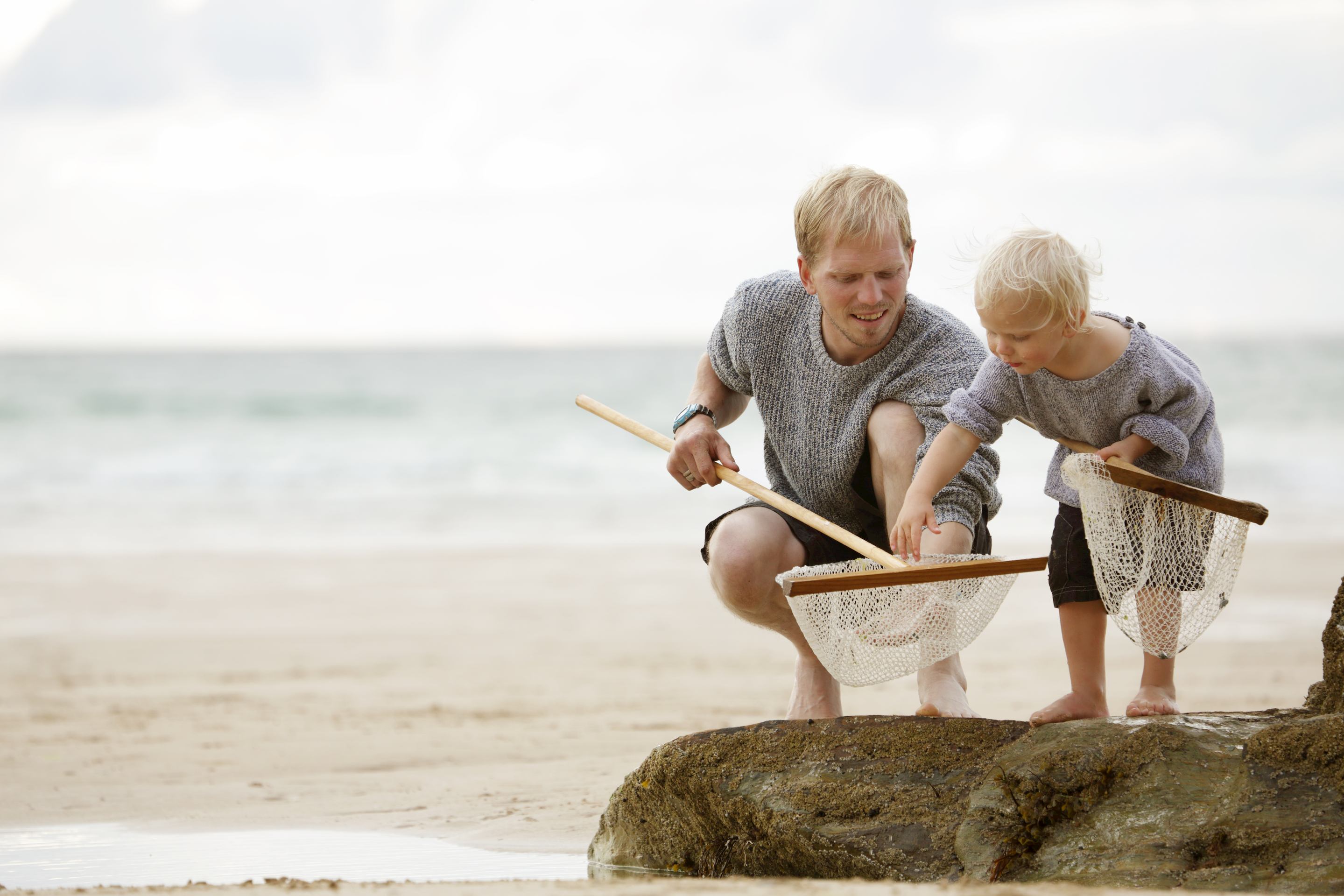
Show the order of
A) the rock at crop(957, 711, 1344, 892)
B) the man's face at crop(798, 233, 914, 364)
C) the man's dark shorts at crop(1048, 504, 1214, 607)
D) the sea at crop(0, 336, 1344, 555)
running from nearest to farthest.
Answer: the rock at crop(957, 711, 1344, 892) → the man's dark shorts at crop(1048, 504, 1214, 607) → the man's face at crop(798, 233, 914, 364) → the sea at crop(0, 336, 1344, 555)

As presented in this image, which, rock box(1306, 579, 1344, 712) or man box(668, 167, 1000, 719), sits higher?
man box(668, 167, 1000, 719)

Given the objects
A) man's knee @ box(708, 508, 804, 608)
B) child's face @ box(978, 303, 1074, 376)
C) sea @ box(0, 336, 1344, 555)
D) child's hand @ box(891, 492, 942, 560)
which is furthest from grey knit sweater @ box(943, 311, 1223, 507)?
sea @ box(0, 336, 1344, 555)

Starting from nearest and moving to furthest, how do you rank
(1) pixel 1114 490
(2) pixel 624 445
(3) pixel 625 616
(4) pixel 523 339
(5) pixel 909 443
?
(1) pixel 1114 490
(5) pixel 909 443
(3) pixel 625 616
(2) pixel 624 445
(4) pixel 523 339

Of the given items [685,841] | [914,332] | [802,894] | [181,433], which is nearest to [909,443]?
[914,332]

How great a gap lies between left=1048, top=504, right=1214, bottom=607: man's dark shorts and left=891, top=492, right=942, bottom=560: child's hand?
359 millimetres

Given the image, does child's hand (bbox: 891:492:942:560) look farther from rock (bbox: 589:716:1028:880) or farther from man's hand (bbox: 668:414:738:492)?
man's hand (bbox: 668:414:738:492)

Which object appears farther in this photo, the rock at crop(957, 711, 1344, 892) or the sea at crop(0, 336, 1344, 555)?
the sea at crop(0, 336, 1344, 555)

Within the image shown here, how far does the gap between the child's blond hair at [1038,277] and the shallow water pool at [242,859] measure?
161 cm

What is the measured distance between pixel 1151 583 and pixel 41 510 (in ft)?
39.8

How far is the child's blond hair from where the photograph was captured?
2518 millimetres

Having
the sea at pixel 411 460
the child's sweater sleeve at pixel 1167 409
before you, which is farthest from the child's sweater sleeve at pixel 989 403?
the sea at pixel 411 460

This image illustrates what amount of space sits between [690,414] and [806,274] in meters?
0.52

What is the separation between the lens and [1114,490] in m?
2.58

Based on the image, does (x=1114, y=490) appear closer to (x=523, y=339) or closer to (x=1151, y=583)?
(x=1151, y=583)
